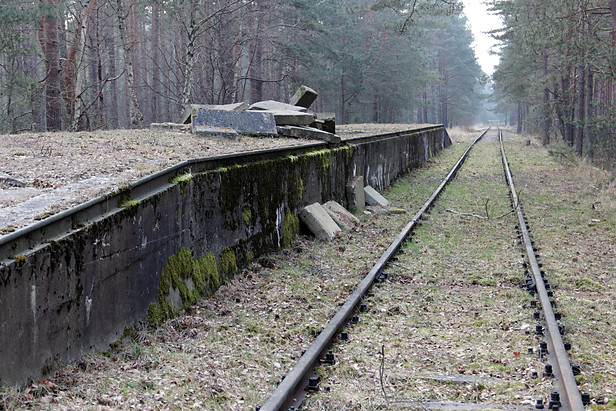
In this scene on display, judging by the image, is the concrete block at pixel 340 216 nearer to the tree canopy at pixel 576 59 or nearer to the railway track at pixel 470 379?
the railway track at pixel 470 379

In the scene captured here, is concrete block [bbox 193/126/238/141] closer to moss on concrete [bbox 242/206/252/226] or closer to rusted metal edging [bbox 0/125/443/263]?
rusted metal edging [bbox 0/125/443/263]

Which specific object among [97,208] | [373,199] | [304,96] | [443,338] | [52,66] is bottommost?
[443,338]

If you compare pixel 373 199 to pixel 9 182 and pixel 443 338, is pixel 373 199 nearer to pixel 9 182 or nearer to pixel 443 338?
pixel 443 338

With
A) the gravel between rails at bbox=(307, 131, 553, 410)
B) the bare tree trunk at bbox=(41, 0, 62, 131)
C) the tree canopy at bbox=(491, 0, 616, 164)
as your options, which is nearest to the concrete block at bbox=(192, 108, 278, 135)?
the gravel between rails at bbox=(307, 131, 553, 410)

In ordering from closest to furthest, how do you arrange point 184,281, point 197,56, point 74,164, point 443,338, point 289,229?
point 443,338 < point 184,281 < point 74,164 < point 289,229 < point 197,56

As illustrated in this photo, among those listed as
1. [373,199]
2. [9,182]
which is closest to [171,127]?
[373,199]

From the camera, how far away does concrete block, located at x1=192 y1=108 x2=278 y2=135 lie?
11.7 metres

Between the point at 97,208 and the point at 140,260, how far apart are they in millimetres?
773

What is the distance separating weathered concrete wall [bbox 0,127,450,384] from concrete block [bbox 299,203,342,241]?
270mm

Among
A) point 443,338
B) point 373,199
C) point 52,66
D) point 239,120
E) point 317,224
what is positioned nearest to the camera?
point 443,338

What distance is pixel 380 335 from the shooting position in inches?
227

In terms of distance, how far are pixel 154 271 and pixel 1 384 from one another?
2244 mm

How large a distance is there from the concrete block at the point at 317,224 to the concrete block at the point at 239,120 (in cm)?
236

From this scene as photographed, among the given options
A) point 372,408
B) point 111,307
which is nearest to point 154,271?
point 111,307
